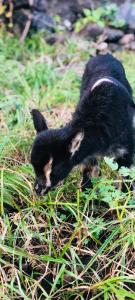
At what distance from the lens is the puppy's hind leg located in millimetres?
4535

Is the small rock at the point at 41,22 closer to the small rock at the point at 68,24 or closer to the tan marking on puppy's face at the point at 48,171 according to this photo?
the small rock at the point at 68,24

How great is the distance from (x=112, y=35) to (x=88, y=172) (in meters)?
4.33

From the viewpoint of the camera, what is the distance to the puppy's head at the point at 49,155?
12.7 ft

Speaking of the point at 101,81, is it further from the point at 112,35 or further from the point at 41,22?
the point at 41,22

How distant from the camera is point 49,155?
390 cm

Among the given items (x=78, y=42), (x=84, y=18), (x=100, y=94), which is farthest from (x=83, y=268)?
(x=84, y=18)

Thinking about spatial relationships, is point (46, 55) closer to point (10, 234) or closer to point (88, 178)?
point (88, 178)

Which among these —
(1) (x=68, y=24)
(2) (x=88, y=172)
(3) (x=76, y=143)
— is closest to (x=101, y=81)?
(3) (x=76, y=143)

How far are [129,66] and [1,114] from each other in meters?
2.38

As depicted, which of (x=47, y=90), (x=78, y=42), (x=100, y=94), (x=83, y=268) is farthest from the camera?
(x=78, y=42)

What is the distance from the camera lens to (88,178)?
4.63 metres

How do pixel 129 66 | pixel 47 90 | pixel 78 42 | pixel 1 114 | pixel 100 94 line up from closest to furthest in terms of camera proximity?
1. pixel 100 94
2. pixel 1 114
3. pixel 47 90
4. pixel 129 66
5. pixel 78 42

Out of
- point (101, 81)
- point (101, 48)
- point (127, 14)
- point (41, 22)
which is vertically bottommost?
point (101, 48)

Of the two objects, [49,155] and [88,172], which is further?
[88,172]
